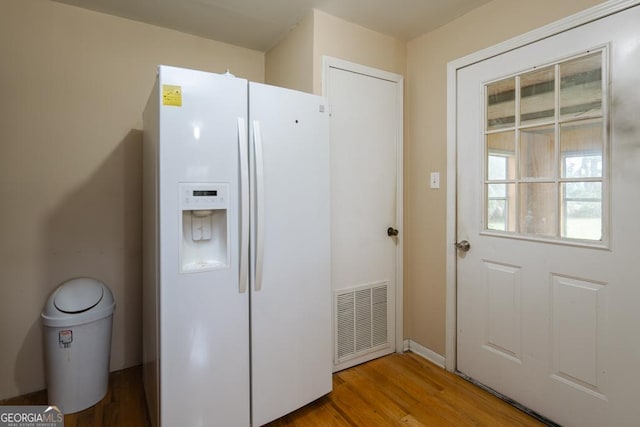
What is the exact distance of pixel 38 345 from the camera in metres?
2.00

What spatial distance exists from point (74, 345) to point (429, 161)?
8.31 ft

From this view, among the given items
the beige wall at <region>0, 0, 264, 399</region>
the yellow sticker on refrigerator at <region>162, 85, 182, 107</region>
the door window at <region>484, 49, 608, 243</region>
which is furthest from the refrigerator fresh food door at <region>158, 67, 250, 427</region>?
the door window at <region>484, 49, 608, 243</region>

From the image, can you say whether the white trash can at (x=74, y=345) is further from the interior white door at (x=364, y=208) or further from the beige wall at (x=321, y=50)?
the beige wall at (x=321, y=50)

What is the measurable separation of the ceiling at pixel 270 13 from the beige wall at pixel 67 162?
0.42 ft

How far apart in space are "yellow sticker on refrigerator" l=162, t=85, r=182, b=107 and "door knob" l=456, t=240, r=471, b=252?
187cm

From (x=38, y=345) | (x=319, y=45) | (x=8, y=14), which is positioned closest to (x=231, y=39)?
(x=319, y=45)

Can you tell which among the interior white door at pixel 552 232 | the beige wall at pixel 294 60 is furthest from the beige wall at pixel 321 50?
the interior white door at pixel 552 232

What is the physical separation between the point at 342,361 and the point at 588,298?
58.3 inches

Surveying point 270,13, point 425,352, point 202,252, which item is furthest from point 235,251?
→ point 425,352

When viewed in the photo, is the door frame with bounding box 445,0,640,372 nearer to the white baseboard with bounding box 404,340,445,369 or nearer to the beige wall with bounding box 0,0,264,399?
the white baseboard with bounding box 404,340,445,369

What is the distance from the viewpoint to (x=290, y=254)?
174 centimetres

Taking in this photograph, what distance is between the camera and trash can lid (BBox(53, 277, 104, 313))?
1841 millimetres

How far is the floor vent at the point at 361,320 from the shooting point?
7.36 ft

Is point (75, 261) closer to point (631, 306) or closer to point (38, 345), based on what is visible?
point (38, 345)
